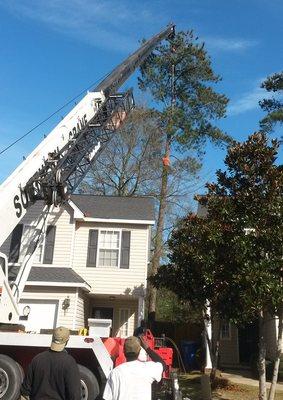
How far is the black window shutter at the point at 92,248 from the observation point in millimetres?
18375

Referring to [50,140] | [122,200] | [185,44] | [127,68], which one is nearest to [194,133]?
[185,44]

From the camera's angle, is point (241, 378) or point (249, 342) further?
point (249, 342)

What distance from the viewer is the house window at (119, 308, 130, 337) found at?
19.1 m

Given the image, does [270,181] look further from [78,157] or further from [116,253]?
[116,253]

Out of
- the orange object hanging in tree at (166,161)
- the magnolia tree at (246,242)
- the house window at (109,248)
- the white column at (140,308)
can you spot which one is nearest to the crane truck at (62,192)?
the magnolia tree at (246,242)

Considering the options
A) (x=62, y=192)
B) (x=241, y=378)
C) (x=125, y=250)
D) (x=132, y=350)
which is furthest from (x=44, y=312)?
(x=132, y=350)

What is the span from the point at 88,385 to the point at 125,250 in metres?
10.5

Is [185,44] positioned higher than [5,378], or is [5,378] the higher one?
[185,44]

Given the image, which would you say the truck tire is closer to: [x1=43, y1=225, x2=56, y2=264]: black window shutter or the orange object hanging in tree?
[x1=43, y1=225, x2=56, y2=264]: black window shutter

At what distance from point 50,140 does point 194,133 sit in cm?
1541

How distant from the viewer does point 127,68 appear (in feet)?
54.9

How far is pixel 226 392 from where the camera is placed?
12320 mm

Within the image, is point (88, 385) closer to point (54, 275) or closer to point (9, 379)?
point (9, 379)

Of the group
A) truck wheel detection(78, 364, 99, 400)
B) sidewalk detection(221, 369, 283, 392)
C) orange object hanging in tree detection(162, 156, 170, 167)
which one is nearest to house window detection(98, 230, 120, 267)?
sidewalk detection(221, 369, 283, 392)
